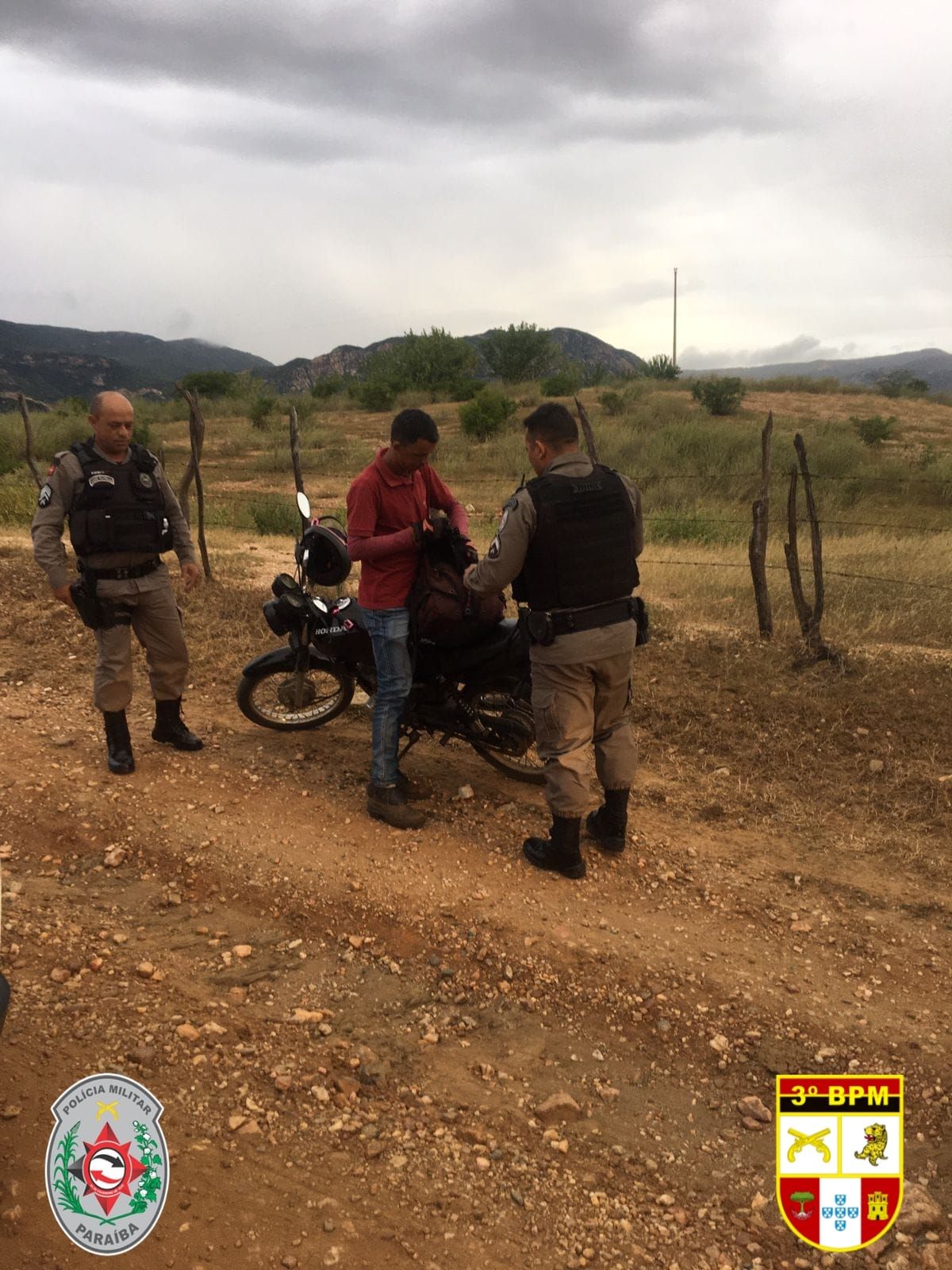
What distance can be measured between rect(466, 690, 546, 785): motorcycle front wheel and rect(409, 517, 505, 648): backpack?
454 millimetres

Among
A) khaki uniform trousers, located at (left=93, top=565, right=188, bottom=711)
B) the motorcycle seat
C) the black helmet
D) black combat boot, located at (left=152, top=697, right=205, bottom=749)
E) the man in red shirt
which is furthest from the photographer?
black combat boot, located at (left=152, top=697, right=205, bottom=749)

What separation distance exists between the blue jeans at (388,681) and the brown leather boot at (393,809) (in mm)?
41

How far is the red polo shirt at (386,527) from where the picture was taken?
3791 mm

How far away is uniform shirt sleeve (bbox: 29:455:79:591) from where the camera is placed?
404 cm

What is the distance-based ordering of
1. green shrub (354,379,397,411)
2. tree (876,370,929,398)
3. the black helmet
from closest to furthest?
the black helmet → tree (876,370,929,398) → green shrub (354,379,397,411)

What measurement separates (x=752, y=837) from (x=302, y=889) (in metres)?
2.10

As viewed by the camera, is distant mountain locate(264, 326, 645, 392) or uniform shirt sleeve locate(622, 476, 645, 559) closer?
uniform shirt sleeve locate(622, 476, 645, 559)

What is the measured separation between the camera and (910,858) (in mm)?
3932

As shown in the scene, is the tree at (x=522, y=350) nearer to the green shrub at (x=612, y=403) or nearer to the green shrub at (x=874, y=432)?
the green shrub at (x=612, y=403)

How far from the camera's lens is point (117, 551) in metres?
4.25

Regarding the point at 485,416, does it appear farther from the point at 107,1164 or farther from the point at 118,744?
the point at 107,1164

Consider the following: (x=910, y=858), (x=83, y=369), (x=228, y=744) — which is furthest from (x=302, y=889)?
(x=83, y=369)

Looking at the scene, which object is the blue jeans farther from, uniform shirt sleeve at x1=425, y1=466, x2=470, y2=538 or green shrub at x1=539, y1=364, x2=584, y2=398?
green shrub at x1=539, y1=364, x2=584, y2=398

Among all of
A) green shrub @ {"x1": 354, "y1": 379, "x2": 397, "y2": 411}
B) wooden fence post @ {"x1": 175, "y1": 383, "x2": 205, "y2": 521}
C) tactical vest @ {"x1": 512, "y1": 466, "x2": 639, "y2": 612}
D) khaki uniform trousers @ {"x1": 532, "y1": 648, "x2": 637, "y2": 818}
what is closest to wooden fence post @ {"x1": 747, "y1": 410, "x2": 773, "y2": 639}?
khaki uniform trousers @ {"x1": 532, "y1": 648, "x2": 637, "y2": 818}
